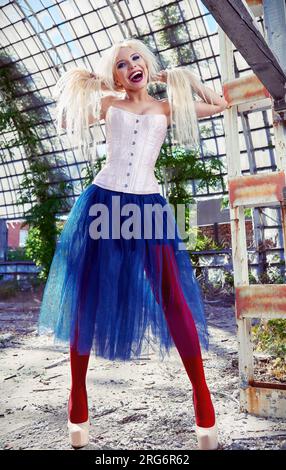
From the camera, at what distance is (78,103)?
4.98 feet

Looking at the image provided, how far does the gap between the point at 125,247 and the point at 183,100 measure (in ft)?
1.97

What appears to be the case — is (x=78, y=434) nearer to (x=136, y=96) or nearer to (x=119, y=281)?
(x=119, y=281)

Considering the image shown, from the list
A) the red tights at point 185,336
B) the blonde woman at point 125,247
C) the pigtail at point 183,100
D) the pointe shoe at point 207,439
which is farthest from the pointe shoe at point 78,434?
the pigtail at point 183,100

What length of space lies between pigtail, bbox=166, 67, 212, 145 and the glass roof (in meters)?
8.53

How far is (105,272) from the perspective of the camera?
136cm

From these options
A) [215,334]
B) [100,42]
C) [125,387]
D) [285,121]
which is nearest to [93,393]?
[125,387]

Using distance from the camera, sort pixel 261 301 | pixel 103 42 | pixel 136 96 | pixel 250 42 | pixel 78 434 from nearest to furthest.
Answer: pixel 250 42, pixel 78 434, pixel 136 96, pixel 261 301, pixel 103 42

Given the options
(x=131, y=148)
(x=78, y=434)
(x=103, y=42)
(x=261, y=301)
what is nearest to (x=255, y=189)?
(x=261, y=301)

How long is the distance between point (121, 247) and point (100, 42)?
10.4m

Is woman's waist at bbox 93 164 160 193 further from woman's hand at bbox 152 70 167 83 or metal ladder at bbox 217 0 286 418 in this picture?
metal ladder at bbox 217 0 286 418

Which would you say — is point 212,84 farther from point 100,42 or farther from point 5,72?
point 5,72

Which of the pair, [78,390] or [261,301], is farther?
[261,301]

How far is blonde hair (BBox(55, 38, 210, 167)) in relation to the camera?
153 cm

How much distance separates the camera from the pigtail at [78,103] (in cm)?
153
